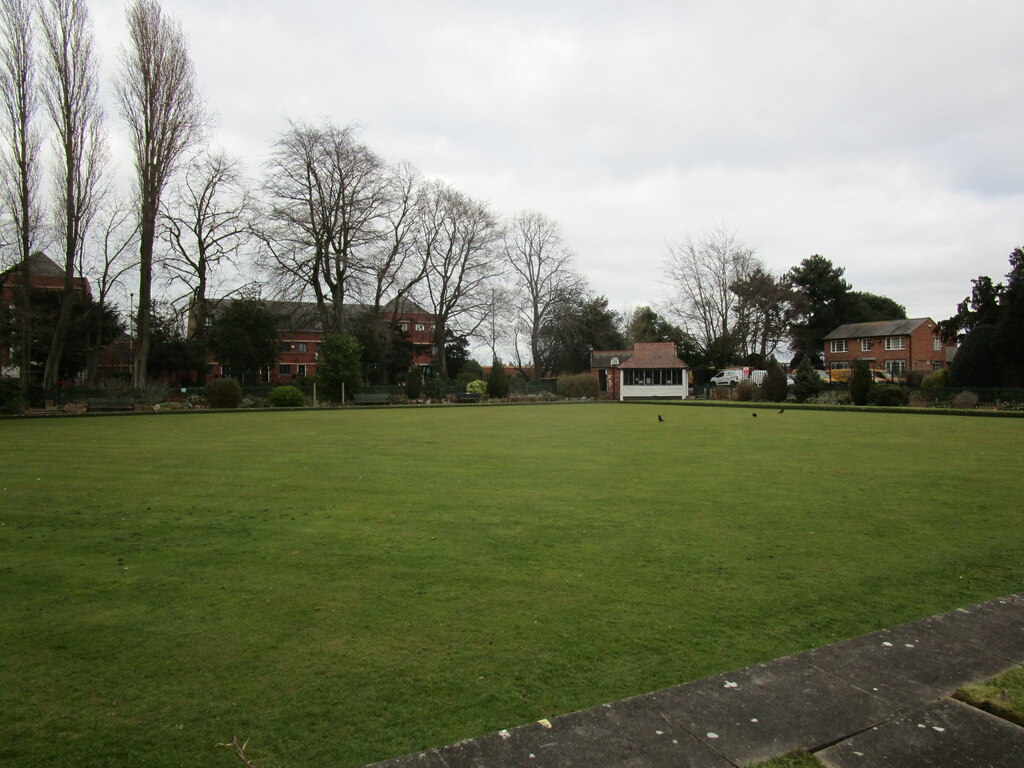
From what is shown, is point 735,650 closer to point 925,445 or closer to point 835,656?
point 835,656

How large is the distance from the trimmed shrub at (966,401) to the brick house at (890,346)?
97.6 ft

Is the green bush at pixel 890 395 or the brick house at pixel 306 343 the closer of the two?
the green bush at pixel 890 395

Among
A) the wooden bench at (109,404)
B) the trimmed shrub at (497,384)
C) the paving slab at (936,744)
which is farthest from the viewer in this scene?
the trimmed shrub at (497,384)

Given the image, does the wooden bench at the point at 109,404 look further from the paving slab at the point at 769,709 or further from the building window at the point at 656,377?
the building window at the point at 656,377

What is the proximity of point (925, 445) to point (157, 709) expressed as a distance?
589 inches

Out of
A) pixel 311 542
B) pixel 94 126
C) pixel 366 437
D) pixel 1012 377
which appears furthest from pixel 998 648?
pixel 94 126

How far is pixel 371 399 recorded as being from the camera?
125 ft

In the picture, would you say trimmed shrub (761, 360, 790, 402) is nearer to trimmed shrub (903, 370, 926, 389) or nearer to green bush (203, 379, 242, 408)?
trimmed shrub (903, 370, 926, 389)

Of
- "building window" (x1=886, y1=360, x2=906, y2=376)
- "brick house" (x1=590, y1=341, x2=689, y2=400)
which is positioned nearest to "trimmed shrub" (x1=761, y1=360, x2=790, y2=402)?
"brick house" (x1=590, y1=341, x2=689, y2=400)

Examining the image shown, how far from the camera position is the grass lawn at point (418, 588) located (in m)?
2.79

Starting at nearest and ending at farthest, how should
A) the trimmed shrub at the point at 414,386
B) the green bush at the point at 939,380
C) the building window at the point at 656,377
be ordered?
the green bush at the point at 939,380 < the trimmed shrub at the point at 414,386 < the building window at the point at 656,377

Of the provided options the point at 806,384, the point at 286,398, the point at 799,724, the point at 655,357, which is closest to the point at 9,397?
the point at 286,398

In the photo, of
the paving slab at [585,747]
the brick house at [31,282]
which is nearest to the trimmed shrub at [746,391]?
the paving slab at [585,747]

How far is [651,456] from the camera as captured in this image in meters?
11.9
